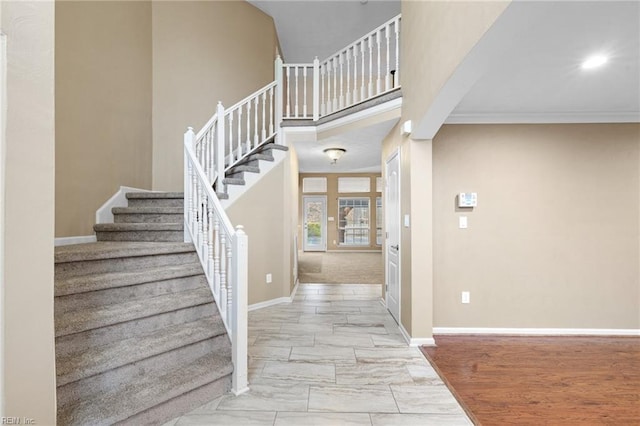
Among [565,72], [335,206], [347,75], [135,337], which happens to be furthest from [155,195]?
[335,206]

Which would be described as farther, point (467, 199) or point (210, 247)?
point (467, 199)

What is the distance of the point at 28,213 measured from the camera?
1062 mm

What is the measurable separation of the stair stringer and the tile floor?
148 cm

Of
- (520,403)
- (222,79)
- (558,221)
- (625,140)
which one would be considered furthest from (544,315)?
(222,79)

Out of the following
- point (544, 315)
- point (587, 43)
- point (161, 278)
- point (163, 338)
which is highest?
point (587, 43)

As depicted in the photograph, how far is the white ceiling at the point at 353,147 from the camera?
144 inches

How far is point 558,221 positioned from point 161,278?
394 centimetres

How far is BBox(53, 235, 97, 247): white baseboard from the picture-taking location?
2621 millimetres

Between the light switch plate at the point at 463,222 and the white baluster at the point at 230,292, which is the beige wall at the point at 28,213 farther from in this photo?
the light switch plate at the point at 463,222

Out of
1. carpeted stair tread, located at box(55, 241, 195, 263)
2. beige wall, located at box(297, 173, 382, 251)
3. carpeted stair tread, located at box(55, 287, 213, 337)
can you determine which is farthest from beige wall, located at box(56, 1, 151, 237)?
beige wall, located at box(297, 173, 382, 251)

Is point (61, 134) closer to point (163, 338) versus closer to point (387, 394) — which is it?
point (163, 338)

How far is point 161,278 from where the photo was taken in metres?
2.10

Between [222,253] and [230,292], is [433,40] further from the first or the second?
[230,292]

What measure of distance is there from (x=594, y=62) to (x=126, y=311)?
11.6ft
